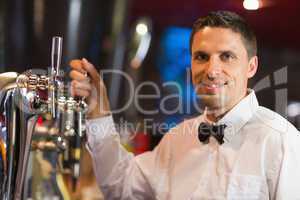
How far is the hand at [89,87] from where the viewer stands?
119 centimetres

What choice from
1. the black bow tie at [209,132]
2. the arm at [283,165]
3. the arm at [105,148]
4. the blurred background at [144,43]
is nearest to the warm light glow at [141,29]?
the blurred background at [144,43]

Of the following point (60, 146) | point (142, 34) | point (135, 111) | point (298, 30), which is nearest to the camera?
point (298, 30)

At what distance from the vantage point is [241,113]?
1161 millimetres

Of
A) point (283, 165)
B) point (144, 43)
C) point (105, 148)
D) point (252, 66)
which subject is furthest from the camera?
point (144, 43)

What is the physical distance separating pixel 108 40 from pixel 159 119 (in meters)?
0.45

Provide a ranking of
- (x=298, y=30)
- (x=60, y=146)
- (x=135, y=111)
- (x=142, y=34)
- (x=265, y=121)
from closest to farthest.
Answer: (x=265, y=121), (x=298, y=30), (x=60, y=146), (x=135, y=111), (x=142, y=34)

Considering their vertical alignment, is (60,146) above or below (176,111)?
below

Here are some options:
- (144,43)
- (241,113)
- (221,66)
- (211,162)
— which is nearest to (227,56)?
(221,66)

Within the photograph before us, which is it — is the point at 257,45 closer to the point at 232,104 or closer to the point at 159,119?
the point at 232,104

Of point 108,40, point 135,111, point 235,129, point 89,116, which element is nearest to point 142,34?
point 108,40

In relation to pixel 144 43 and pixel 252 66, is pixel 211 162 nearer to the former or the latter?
pixel 252 66

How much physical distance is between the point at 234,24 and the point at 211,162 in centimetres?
35

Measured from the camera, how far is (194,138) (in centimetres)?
127

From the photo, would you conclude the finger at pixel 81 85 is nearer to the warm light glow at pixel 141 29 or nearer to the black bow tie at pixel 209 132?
the black bow tie at pixel 209 132
